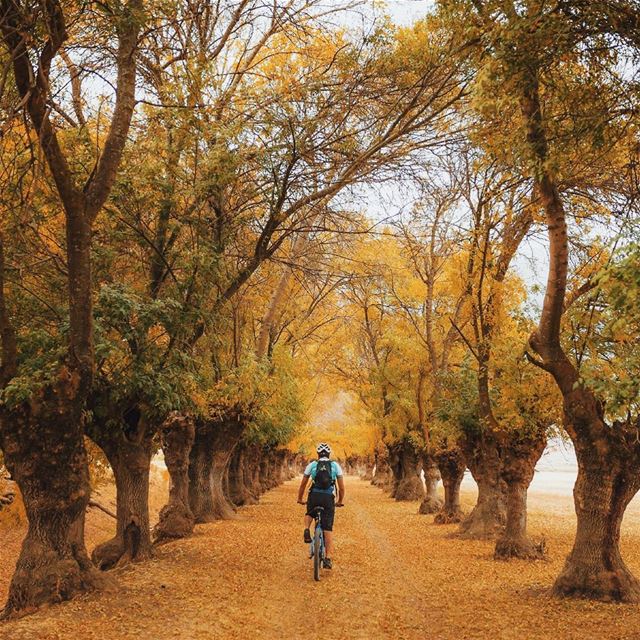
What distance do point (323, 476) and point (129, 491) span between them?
3925mm

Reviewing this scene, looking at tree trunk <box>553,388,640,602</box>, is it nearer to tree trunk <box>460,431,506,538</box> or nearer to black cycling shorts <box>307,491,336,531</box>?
black cycling shorts <box>307,491,336,531</box>

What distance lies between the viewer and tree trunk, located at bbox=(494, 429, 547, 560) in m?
13.8

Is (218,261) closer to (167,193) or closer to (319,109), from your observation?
(167,193)

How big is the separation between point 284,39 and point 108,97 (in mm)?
4661

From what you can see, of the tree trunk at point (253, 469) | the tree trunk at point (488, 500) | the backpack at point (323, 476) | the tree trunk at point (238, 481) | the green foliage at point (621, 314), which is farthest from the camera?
the tree trunk at point (253, 469)

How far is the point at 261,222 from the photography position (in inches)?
551

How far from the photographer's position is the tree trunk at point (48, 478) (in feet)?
27.4

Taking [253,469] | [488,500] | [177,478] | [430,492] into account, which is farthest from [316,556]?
[253,469]

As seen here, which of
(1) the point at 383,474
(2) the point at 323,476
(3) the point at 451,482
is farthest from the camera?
(1) the point at 383,474

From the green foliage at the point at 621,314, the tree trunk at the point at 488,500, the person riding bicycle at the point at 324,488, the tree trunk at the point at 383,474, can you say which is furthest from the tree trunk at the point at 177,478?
the tree trunk at the point at 383,474

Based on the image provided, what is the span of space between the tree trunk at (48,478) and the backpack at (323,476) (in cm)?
380

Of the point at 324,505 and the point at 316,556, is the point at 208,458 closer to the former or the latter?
the point at 324,505

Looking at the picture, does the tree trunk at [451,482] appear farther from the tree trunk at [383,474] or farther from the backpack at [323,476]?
the tree trunk at [383,474]

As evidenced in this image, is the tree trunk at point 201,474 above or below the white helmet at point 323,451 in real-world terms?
below
